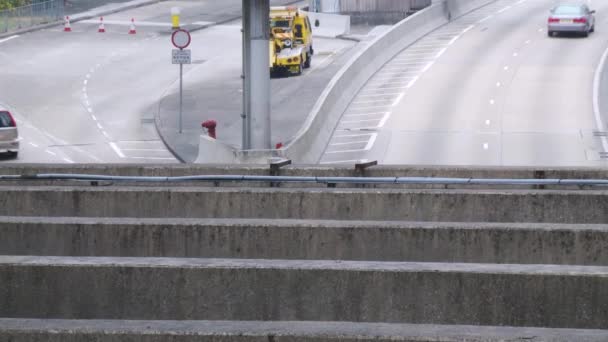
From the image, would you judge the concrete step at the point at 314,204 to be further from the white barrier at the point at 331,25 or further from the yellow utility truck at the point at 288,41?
the white barrier at the point at 331,25

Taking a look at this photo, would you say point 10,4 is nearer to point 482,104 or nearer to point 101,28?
point 101,28

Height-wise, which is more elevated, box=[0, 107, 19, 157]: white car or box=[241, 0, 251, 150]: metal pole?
box=[241, 0, 251, 150]: metal pole

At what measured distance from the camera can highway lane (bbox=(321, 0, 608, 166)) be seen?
3269 centimetres

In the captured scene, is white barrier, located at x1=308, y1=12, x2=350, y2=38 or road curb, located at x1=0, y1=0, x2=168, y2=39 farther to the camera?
white barrier, located at x1=308, y1=12, x2=350, y2=38

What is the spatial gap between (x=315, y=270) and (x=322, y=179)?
14.0 ft

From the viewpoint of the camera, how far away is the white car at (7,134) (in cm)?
3164

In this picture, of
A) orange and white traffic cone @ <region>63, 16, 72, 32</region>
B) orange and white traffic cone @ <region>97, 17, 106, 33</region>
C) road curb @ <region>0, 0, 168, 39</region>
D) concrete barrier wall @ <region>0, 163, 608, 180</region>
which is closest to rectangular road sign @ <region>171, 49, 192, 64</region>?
concrete barrier wall @ <region>0, 163, 608, 180</region>

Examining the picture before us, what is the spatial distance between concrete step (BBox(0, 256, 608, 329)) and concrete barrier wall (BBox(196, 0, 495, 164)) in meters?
14.5

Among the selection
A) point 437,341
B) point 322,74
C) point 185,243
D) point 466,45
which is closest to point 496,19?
point 466,45

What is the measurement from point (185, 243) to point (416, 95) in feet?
93.2

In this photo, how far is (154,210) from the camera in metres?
16.6

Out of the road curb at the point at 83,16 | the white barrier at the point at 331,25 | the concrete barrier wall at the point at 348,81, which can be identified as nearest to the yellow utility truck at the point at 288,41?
the concrete barrier wall at the point at 348,81

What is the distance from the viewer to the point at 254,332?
10.2 meters

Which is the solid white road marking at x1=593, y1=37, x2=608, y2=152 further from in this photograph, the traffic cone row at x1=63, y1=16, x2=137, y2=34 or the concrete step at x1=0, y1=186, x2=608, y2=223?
the traffic cone row at x1=63, y1=16, x2=137, y2=34
